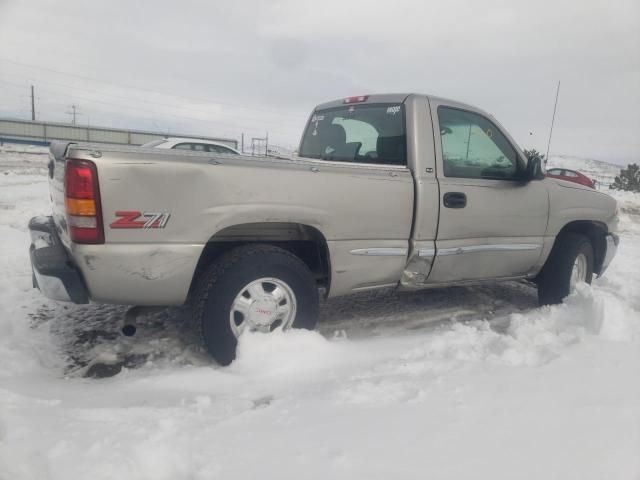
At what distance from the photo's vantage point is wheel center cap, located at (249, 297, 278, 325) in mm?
2787

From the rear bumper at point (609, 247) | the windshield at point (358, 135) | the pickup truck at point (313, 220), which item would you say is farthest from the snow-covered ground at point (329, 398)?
the windshield at point (358, 135)

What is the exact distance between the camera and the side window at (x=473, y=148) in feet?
11.3

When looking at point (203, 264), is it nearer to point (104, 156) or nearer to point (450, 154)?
point (104, 156)

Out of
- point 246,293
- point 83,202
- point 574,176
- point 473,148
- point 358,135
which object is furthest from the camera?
point 574,176

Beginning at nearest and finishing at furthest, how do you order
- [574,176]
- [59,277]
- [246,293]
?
1. [59,277]
2. [246,293]
3. [574,176]

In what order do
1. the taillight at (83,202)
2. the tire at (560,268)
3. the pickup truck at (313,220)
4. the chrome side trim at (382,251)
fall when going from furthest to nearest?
1. the tire at (560,268)
2. the chrome side trim at (382,251)
3. the pickup truck at (313,220)
4. the taillight at (83,202)

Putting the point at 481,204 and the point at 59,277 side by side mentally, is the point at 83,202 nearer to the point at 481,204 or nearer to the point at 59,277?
the point at 59,277

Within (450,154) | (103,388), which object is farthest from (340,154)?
(103,388)

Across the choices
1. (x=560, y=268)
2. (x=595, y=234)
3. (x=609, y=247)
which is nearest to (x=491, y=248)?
(x=560, y=268)

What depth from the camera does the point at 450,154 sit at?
3451 mm

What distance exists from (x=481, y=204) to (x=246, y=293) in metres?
2.01

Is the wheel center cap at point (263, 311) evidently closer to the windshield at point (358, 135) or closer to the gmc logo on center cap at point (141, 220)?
the gmc logo on center cap at point (141, 220)

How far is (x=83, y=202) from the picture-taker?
7.56 feet

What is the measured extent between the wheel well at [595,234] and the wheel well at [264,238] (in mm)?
2753
